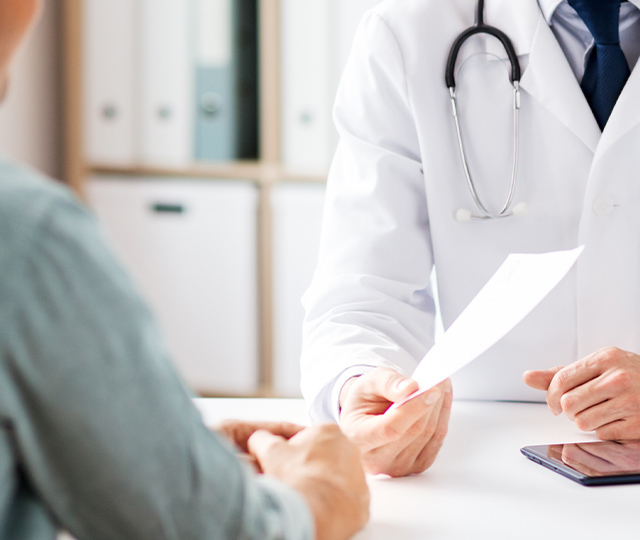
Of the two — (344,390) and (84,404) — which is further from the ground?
(84,404)

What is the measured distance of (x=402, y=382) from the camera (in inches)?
29.4

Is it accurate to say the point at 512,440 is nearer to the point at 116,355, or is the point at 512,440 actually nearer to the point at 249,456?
the point at 249,456

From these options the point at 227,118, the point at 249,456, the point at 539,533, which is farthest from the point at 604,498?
the point at 227,118

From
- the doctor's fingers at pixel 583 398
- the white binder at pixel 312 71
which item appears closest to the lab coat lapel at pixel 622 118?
the doctor's fingers at pixel 583 398

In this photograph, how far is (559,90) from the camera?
110 centimetres

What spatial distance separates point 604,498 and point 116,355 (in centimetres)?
47

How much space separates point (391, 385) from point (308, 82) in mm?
1825

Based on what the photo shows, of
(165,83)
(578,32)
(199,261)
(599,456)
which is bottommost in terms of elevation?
(199,261)

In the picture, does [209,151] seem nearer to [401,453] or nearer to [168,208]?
[168,208]

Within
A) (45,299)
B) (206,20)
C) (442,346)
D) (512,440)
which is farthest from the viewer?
(206,20)

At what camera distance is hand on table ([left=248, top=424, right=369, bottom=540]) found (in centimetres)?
55

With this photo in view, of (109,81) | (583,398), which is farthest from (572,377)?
(109,81)

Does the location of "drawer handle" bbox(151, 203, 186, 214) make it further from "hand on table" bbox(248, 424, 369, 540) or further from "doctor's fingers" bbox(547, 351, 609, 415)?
"hand on table" bbox(248, 424, 369, 540)

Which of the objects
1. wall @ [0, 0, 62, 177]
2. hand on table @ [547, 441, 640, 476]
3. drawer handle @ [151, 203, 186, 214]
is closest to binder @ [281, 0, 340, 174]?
drawer handle @ [151, 203, 186, 214]
